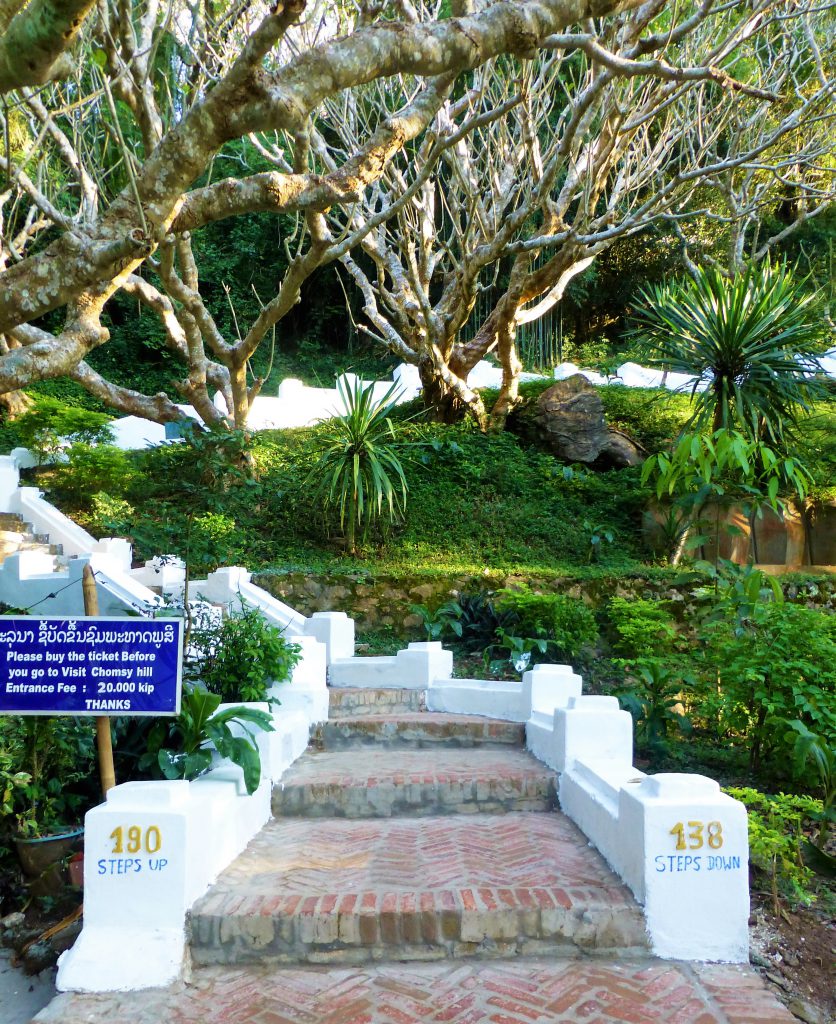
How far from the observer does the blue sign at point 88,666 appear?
11.2ft

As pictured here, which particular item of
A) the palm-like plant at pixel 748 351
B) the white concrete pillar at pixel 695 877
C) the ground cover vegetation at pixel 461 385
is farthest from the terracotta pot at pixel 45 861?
the palm-like plant at pixel 748 351

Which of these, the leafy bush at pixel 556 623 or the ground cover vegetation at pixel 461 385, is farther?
the leafy bush at pixel 556 623

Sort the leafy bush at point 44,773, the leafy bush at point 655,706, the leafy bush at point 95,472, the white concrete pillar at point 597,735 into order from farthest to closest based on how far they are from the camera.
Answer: the leafy bush at point 95,472 → the leafy bush at point 655,706 → the white concrete pillar at point 597,735 → the leafy bush at point 44,773

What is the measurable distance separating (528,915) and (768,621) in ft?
9.19

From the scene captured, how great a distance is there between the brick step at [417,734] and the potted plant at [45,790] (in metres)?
1.89

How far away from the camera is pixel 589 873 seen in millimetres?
3605

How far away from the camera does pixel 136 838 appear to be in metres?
3.16

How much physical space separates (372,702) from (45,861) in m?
3.13

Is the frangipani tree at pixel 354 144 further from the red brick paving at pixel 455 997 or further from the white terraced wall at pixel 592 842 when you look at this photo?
the red brick paving at pixel 455 997

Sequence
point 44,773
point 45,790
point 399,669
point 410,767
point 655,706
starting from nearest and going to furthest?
point 45,790 < point 44,773 < point 410,767 < point 655,706 < point 399,669

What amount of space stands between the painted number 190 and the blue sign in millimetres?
493

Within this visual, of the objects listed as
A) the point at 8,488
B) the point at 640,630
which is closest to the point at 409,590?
the point at 640,630

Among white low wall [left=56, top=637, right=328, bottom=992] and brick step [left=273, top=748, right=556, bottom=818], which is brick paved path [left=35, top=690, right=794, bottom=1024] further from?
brick step [left=273, top=748, right=556, bottom=818]

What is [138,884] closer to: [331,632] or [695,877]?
[695,877]
